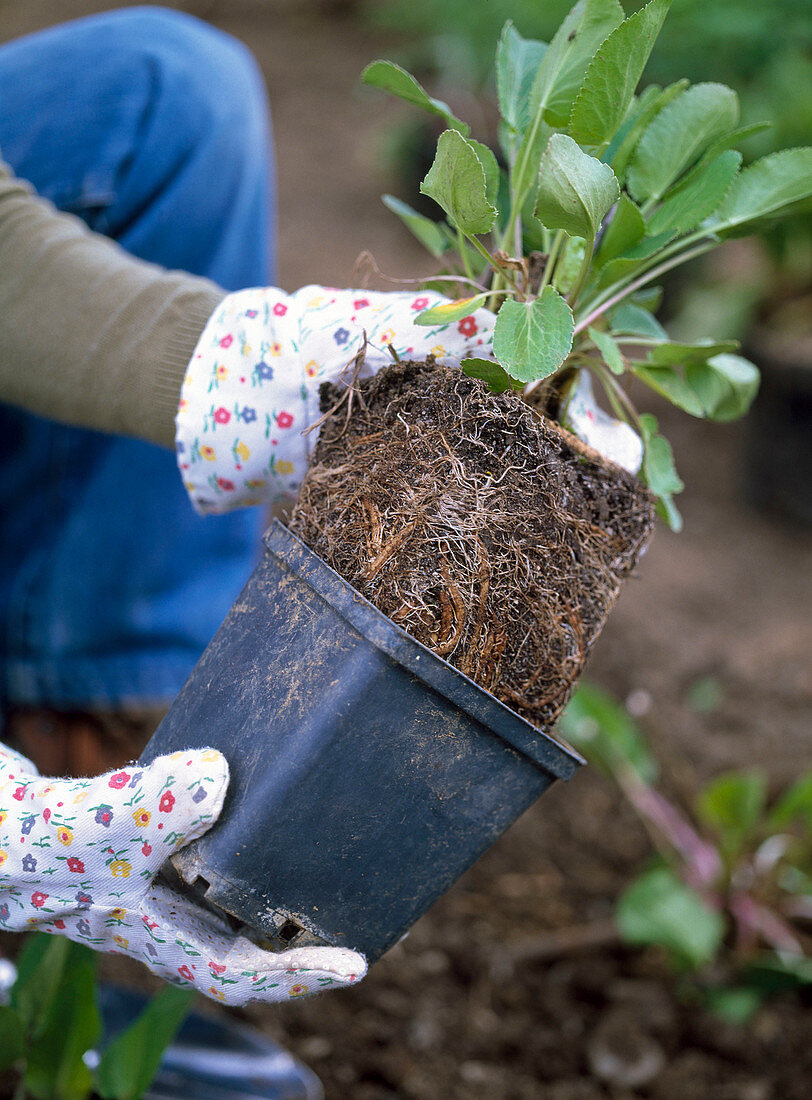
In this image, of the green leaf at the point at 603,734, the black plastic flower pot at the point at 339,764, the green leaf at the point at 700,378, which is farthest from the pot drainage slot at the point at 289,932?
the green leaf at the point at 603,734

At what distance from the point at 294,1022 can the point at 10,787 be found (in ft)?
2.11

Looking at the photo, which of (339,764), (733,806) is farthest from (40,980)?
(733,806)

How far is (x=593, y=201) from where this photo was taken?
1.67 ft

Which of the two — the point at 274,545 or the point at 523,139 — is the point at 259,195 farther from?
the point at 274,545

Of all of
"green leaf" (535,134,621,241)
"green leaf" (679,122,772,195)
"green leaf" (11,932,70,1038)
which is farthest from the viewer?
"green leaf" (11,932,70,1038)

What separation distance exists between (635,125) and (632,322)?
5.4 inches

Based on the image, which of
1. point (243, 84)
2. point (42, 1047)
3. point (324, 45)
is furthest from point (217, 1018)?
point (324, 45)

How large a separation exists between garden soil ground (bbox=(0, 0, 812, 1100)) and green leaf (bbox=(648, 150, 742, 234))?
11.1 inches

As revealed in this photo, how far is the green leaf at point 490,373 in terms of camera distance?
561 millimetres

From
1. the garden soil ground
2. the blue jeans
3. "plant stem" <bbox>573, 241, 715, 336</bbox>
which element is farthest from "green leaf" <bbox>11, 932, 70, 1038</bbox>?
"plant stem" <bbox>573, 241, 715, 336</bbox>

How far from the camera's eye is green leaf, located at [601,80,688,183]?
2.04ft

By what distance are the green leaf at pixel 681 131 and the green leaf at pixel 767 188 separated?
39 mm

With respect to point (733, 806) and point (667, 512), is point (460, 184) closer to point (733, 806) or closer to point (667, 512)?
point (667, 512)

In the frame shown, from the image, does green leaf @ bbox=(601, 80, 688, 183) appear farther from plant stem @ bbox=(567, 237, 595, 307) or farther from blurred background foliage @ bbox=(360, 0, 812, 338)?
blurred background foliage @ bbox=(360, 0, 812, 338)
